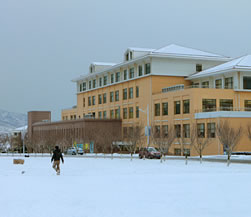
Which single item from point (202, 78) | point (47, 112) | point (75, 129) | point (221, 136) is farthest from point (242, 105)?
point (47, 112)

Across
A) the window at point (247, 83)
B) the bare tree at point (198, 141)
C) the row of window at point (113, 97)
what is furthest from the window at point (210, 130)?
the row of window at point (113, 97)

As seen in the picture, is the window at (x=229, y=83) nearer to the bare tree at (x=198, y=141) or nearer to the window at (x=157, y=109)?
the window at (x=157, y=109)

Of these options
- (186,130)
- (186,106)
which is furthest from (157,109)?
(186,130)

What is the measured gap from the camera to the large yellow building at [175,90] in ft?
213

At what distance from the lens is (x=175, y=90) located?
6994 cm

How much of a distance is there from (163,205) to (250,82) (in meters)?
55.7

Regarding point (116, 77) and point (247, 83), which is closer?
point (247, 83)

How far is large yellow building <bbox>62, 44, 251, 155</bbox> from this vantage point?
6488 cm

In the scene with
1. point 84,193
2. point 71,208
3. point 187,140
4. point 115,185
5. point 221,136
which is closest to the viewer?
point 71,208

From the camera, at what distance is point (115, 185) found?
2184 centimetres

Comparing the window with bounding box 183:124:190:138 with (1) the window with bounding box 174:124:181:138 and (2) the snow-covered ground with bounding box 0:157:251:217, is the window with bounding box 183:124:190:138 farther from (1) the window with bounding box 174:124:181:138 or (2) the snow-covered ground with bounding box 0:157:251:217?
(2) the snow-covered ground with bounding box 0:157:251:217

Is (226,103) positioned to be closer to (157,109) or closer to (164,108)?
(164,108)

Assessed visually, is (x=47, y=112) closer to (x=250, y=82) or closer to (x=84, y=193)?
(x=250, y=82)

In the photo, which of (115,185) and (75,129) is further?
(75,129)
